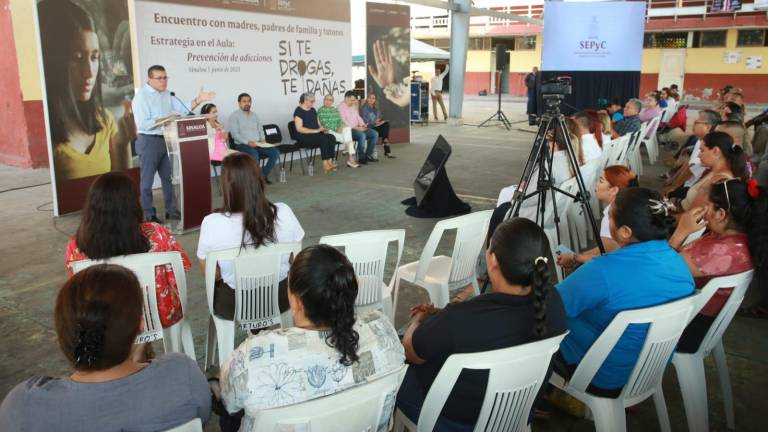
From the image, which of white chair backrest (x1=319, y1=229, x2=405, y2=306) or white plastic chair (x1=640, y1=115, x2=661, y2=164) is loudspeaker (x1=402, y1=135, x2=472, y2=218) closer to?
white chair backrest (x1=319, y1=229, x2=405, y2=306)

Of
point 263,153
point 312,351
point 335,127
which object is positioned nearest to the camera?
point 312,351

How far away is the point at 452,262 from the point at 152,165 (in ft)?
11.7

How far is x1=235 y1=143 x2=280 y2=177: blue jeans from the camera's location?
720 cm

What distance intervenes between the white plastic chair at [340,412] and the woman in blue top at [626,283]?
2.88 ft

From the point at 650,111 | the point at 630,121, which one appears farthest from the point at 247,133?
the point at 650,111

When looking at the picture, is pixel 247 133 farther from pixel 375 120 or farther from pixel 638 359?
pixel 638 359

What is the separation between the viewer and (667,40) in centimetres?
2130

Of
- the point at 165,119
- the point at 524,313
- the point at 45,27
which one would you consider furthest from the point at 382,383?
the point at 45,27

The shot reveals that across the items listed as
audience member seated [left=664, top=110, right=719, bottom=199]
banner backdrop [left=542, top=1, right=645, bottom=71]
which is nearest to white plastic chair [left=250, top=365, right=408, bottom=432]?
audience member seated [left=664, top=110, right=719, bottom=199]

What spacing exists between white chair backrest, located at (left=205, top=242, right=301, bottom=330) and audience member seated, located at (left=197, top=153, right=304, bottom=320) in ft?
0.18

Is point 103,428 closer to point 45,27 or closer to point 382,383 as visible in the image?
point 382,383

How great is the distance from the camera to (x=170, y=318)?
2.47 metres

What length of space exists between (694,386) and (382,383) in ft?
4.88

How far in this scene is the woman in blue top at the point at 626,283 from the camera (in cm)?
195
